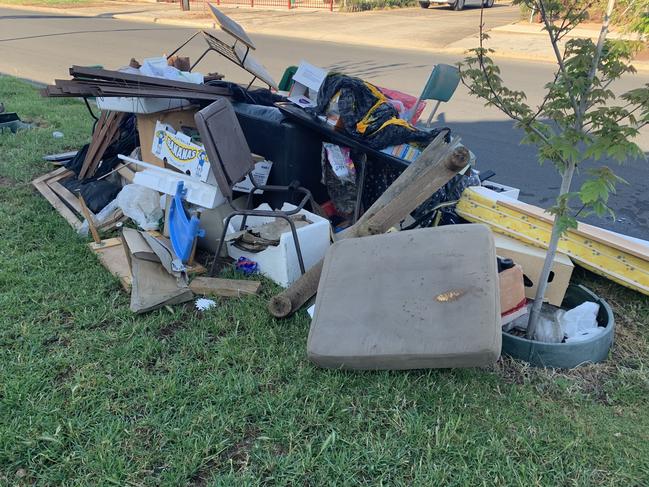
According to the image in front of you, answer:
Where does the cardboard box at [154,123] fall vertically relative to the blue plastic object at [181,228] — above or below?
above

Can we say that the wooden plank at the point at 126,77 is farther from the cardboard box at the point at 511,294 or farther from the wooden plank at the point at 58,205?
the cardboard box at the point at 511,294

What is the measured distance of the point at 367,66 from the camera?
10.7 meters

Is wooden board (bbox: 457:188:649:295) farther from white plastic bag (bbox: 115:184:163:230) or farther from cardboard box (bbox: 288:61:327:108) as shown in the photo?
white plastic bag (bbox: 115:184:163:230)

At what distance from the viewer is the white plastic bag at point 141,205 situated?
12.2ft

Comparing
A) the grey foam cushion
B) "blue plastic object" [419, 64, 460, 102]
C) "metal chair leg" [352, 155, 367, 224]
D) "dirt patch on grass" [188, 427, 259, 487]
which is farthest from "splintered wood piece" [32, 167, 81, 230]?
"blue plastic object" [419, 64, 460, 102]

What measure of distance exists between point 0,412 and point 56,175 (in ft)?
9.40

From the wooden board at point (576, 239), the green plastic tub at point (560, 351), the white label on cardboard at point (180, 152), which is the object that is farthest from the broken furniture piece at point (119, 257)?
the green plastic tub at point (560, 351)

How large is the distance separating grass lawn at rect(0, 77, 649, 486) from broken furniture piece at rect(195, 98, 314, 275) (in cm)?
52

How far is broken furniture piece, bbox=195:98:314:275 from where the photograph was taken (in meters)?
2.90

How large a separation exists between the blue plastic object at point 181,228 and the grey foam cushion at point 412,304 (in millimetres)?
1117

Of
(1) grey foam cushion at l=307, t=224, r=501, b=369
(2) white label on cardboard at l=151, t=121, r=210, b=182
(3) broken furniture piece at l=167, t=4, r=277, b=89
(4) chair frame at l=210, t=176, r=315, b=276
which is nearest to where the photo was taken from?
(1) grey foam cushion at l=307, t=224, r=501, b=369

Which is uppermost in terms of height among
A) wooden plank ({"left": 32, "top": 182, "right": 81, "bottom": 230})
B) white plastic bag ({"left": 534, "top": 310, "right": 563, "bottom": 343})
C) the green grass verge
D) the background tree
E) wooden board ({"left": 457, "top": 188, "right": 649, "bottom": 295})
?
the background tree

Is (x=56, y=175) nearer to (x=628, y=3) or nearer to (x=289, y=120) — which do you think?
(x=289, y=120)

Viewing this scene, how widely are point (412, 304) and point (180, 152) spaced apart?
2145 millimetres
